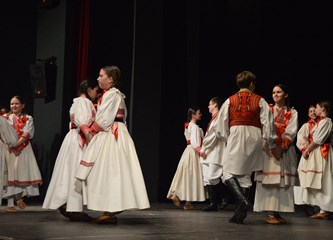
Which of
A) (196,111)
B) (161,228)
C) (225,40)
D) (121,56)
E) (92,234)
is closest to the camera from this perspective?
(92,234)

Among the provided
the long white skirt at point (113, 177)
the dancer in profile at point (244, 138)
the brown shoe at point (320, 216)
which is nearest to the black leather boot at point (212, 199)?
the brown shoe at point (320, 216)

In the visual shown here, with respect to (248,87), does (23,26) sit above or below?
above

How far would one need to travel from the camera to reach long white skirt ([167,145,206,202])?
25.1ft

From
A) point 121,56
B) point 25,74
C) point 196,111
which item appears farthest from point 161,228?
point 25,74

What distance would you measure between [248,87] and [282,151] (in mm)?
685

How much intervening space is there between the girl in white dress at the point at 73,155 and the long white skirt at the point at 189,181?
2.66 m

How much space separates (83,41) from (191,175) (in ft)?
7.80

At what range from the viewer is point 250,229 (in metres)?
4.57

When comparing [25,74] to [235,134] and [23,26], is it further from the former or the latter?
[235,134]

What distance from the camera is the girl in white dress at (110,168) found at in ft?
15.0

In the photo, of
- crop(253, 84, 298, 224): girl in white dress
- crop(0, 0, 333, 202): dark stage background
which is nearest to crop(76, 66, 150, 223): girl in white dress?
crop(253, 84, 298, 224): girl in white dress

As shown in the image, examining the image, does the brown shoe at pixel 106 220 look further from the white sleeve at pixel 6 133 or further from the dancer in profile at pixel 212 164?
the dancer in profile at pixel 212 164

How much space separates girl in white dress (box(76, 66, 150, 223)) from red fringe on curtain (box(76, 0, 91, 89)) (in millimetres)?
3065

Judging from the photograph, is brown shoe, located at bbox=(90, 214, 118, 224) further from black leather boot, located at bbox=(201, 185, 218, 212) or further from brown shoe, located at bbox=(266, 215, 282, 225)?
black leather boot, located at bbox=(201, 185, 218, 212)
